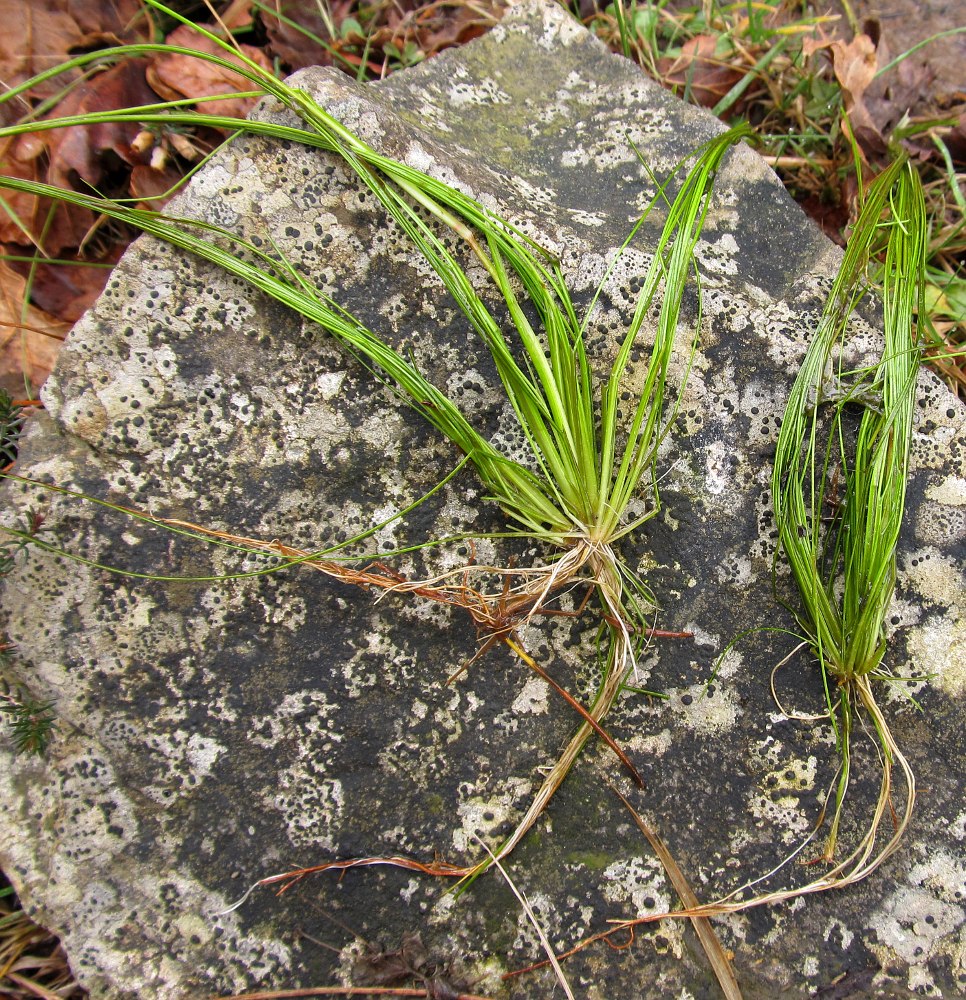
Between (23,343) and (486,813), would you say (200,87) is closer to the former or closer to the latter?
(23,343)

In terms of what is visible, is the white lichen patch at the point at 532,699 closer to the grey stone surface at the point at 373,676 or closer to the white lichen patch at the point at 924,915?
the grey stone surface at the point at 373,676

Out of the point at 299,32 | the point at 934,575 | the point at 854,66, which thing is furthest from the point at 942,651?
the point at 299,32

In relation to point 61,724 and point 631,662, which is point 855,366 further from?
point 61,724

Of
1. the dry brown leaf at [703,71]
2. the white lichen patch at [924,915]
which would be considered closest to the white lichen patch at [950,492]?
the white lichen patch at [924,915]

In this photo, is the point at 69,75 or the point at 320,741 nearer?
the point at 320,741

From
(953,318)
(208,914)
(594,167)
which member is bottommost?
(208,914)

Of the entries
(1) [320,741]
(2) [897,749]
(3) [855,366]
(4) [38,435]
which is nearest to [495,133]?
(3) [855,366]
